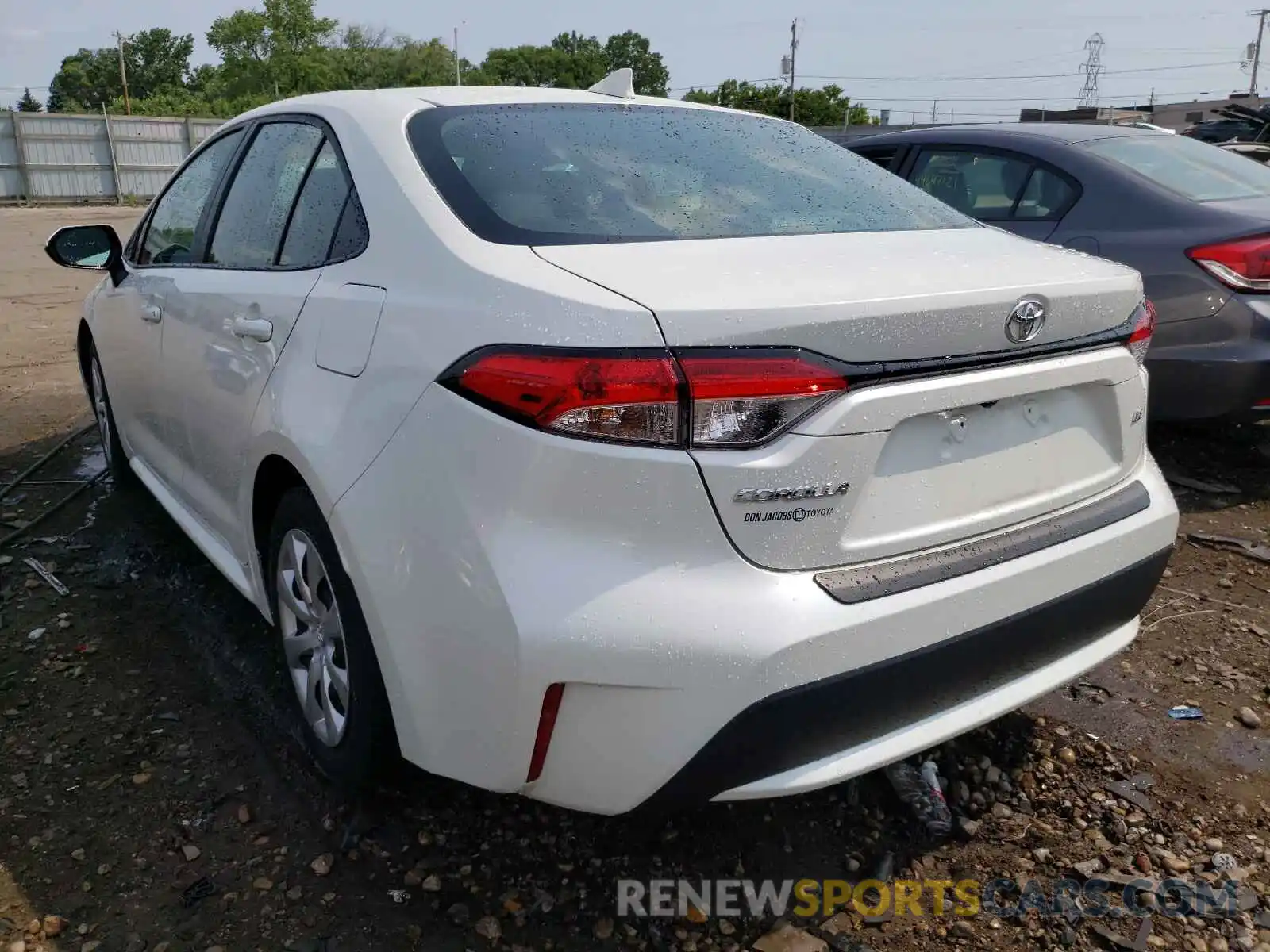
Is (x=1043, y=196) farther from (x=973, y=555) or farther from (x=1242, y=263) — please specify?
(x=973, y=555)

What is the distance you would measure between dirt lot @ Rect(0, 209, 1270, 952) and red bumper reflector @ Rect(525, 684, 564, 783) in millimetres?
127

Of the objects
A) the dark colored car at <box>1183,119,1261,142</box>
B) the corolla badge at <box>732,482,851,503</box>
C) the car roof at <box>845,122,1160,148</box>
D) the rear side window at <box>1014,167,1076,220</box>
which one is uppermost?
the dark colored car at <box>1183,119,1261,142</box>

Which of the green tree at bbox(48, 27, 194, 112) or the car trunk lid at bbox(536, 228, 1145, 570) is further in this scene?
the green tree at bbox(48, 27, 194, 112)

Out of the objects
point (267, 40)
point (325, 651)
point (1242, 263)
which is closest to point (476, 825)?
point (325, 651)

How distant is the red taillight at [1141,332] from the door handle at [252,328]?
6.31 feet

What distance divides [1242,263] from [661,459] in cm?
347

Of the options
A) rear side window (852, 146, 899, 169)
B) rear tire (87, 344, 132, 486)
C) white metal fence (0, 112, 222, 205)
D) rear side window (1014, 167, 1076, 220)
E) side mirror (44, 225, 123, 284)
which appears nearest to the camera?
side mirror (44, 225, 123, 284)

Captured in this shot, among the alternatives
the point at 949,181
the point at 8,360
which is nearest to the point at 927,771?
the point at 949,181

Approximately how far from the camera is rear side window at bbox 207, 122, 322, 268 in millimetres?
2643

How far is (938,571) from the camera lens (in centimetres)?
186

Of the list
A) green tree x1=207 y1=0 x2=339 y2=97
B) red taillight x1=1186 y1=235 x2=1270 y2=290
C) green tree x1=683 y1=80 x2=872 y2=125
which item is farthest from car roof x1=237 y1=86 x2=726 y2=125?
green tree x1=207 y1=0 x2=339 y2=97

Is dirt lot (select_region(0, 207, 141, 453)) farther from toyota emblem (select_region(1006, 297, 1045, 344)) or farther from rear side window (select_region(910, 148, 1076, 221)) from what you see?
toyota emblem (select_region(1006, 297, 1045, 344))

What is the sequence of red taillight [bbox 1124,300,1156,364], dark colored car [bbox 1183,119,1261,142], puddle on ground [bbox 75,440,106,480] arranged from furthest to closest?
dark colored car [bbox 1183,119,1261,142] → puddle on ground [bbox 75,440,106,480] → red taillight [bbox 1124,300,1156,364]

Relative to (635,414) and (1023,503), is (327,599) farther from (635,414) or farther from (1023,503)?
(1023,503)
